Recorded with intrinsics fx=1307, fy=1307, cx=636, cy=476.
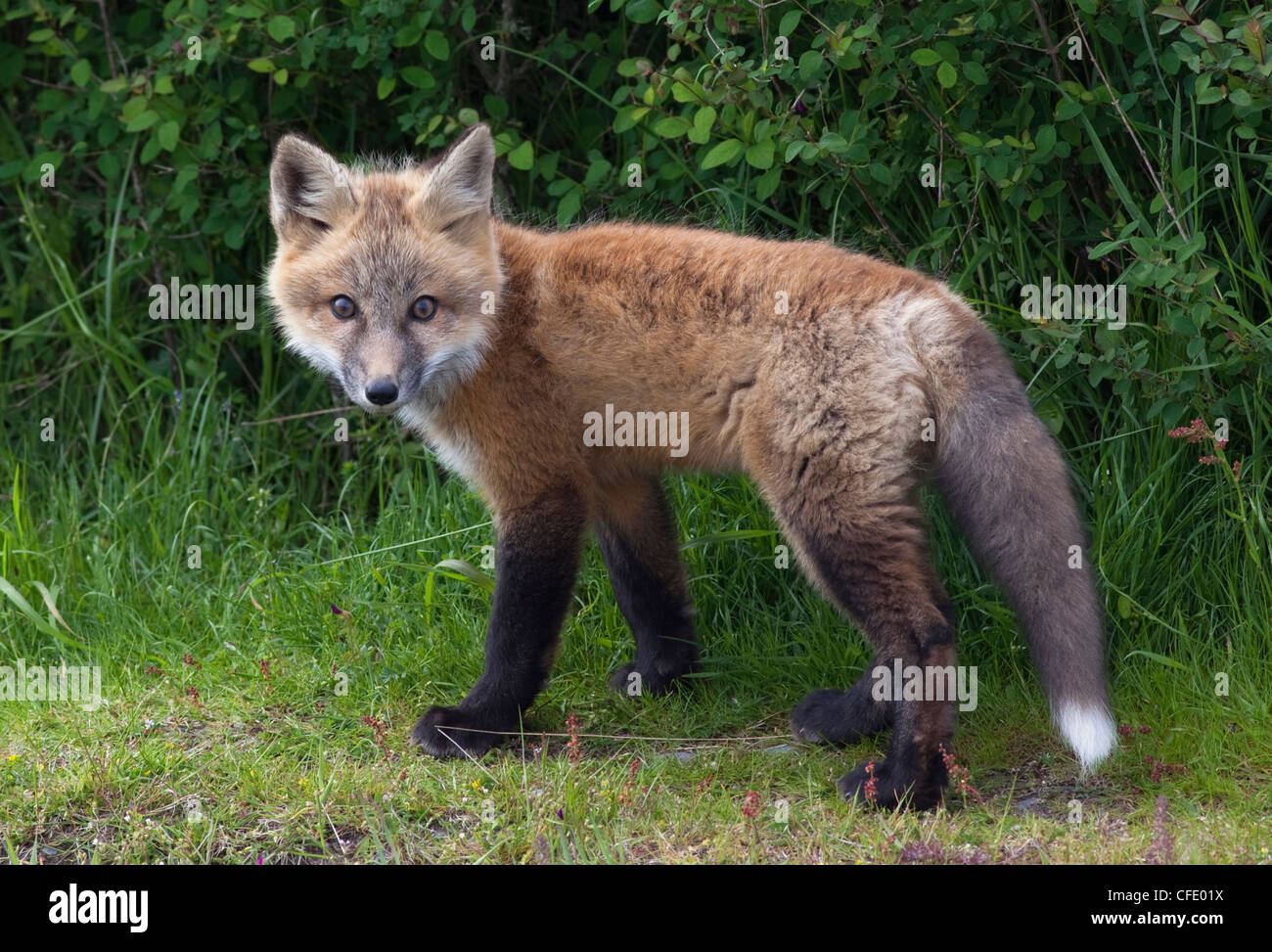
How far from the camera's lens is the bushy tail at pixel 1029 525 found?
379cm

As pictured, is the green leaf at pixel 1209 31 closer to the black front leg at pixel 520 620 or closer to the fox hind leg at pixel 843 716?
the fox hind leg at pixel 843 716

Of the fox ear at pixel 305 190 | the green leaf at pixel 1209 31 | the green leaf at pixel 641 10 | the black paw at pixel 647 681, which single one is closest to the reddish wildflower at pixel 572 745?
the black paw at pixel 647 681

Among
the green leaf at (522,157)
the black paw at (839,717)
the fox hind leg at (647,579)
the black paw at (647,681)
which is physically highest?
the green leaf at (522,157)

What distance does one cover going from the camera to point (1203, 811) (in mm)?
3996

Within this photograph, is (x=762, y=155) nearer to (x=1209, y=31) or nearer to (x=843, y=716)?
(x=1209, y=31)

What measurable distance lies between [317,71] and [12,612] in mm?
2827

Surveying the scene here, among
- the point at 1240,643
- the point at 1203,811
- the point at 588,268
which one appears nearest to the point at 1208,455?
the point at 1240,643

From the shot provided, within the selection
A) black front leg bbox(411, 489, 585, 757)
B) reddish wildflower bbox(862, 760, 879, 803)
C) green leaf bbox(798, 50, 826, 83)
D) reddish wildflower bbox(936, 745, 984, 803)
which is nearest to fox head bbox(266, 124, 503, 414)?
black front leg bbox(411, 489, 585, 757)

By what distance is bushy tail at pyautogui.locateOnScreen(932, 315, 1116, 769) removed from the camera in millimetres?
3791

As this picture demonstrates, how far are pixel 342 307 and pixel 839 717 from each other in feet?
7.35

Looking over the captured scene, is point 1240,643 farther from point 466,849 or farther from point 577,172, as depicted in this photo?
point 577,172

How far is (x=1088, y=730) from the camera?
373cm
